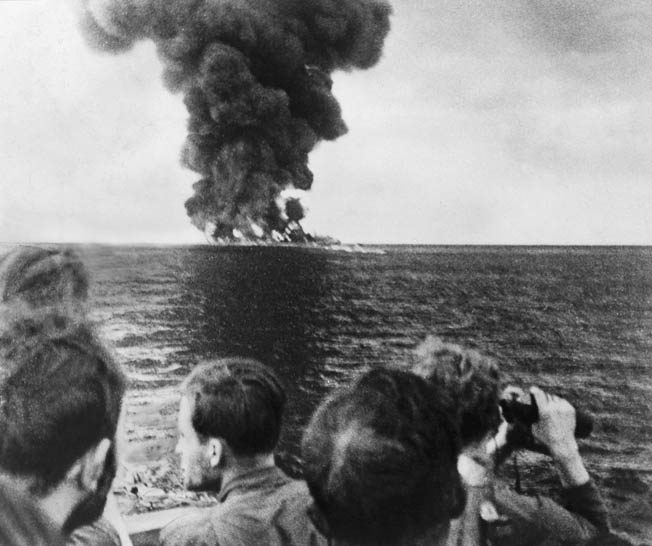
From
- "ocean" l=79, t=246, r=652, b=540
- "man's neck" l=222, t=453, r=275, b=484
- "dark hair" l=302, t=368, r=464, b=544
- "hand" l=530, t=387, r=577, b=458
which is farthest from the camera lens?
"ocean" l=79, t=246, r=652, b=540

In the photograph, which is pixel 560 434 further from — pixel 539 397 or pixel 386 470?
pixel 386 470

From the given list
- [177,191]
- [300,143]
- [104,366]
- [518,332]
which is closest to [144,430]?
[104,366]

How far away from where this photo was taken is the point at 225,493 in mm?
4410

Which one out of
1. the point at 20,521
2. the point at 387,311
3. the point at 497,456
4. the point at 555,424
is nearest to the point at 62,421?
the point at 20,521

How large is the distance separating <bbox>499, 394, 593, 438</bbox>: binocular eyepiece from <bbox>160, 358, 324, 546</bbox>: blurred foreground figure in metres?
1.15

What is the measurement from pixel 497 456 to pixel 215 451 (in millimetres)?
1482

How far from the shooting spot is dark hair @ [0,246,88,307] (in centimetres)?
472

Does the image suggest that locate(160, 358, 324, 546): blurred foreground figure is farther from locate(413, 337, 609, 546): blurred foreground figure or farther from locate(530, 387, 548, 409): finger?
locate(530, 387, 548, 409): finger

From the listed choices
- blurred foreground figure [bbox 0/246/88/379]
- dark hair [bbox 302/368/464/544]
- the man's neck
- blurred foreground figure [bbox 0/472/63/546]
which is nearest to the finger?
dark hair [bbox 302/368/464/544]

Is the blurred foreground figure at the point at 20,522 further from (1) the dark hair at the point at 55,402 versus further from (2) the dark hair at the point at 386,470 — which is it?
(2) the dark hair at the point at 386,470

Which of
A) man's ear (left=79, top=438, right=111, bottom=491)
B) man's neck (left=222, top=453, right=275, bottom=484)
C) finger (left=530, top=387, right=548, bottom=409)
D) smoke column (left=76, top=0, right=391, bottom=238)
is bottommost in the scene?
man's ear (left=79, top=438, right=111, bottom=491)

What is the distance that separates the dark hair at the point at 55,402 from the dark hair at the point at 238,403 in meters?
0.45

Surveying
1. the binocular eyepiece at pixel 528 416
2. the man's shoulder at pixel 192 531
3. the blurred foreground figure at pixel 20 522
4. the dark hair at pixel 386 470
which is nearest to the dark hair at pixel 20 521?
the blurred foreground figure at pixel 20 522

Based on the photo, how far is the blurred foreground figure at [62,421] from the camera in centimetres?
449
